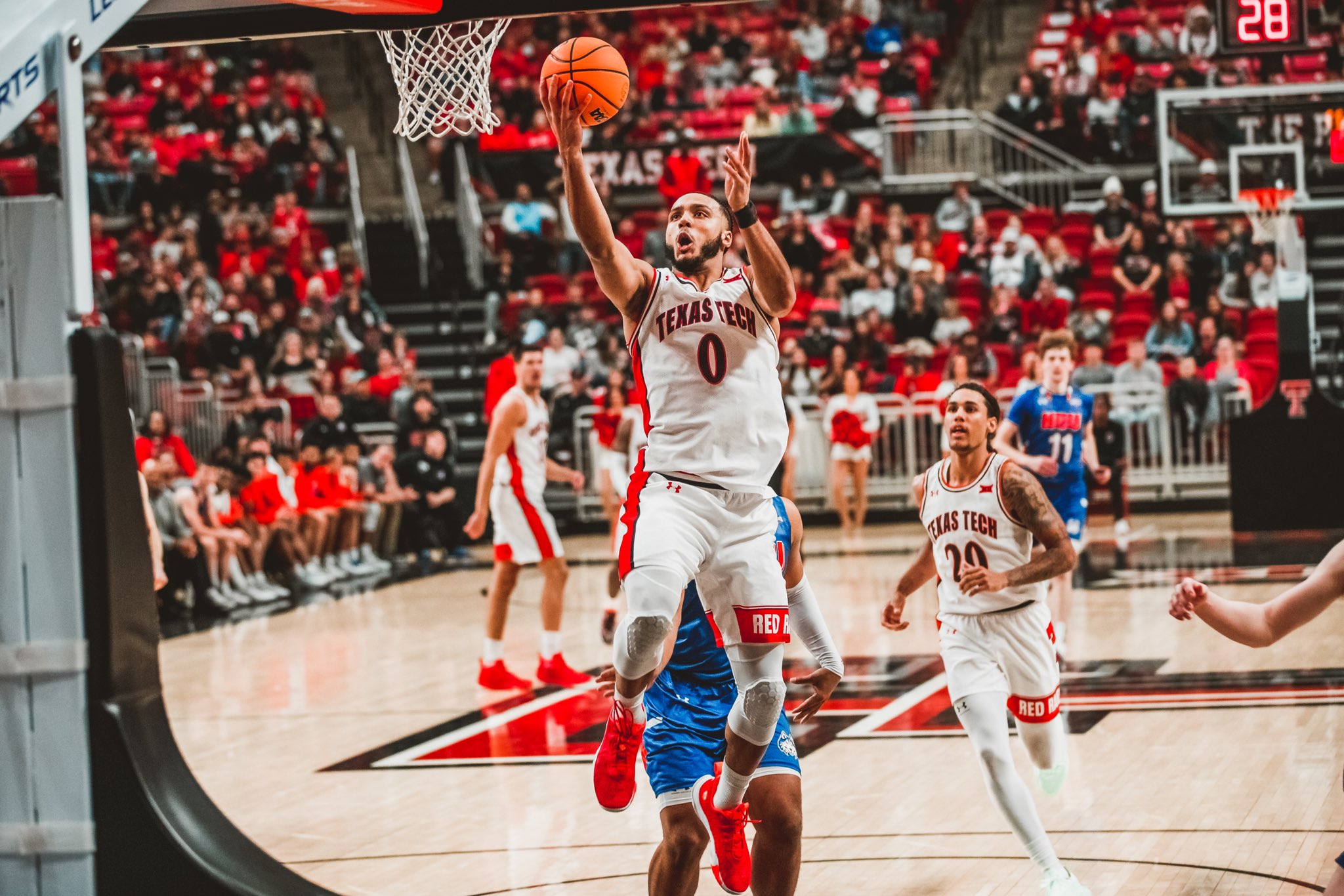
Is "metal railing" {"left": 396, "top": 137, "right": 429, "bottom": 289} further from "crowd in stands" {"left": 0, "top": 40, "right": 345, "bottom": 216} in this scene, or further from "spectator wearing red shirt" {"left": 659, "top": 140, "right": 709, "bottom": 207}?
"spectator wearing red shirt" {"left": 659, "top": 140, "right": 709, "bottom": 207}

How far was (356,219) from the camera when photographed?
23.1 m

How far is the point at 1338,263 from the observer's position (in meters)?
20.7

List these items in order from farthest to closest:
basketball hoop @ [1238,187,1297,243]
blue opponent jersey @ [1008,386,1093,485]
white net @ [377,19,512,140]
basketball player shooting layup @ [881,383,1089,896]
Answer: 1. basketball hoop @ [1238,187,1297,243]
2. blue opponent jersey @ [1008,386,1093,485]
3. white net @ [377,19,512,140]
4. basketball player shooting layup @ [881,383,1089,896]

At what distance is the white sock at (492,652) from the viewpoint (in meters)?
10.0

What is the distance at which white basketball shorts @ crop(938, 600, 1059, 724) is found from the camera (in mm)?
5980

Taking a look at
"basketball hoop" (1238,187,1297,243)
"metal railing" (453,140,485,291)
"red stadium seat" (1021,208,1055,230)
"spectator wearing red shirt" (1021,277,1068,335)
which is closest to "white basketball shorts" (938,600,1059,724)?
"basketball hoop" (1238,187,1297,243)

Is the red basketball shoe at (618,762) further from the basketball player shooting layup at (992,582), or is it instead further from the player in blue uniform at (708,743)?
the basketball player shooting layup at (992,582)

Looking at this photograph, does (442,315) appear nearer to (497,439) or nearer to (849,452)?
(849,452)

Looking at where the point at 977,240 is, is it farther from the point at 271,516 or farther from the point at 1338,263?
the point at 271,516

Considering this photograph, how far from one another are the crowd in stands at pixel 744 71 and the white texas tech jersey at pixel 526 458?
41.1ft

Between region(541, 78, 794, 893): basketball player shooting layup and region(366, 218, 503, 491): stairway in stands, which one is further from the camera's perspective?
region(366, 218, 503, 491): stairway in stands

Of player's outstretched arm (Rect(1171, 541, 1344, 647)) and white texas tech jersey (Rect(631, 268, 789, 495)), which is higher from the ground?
white texas tech jersey (Rect(631, 268, 789, 495))

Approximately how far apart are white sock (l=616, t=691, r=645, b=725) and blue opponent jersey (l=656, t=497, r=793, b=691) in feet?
0.45

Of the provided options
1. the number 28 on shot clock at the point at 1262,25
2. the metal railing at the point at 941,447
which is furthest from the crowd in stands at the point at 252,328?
the number 28 on shot clock at the point at 1262,25
